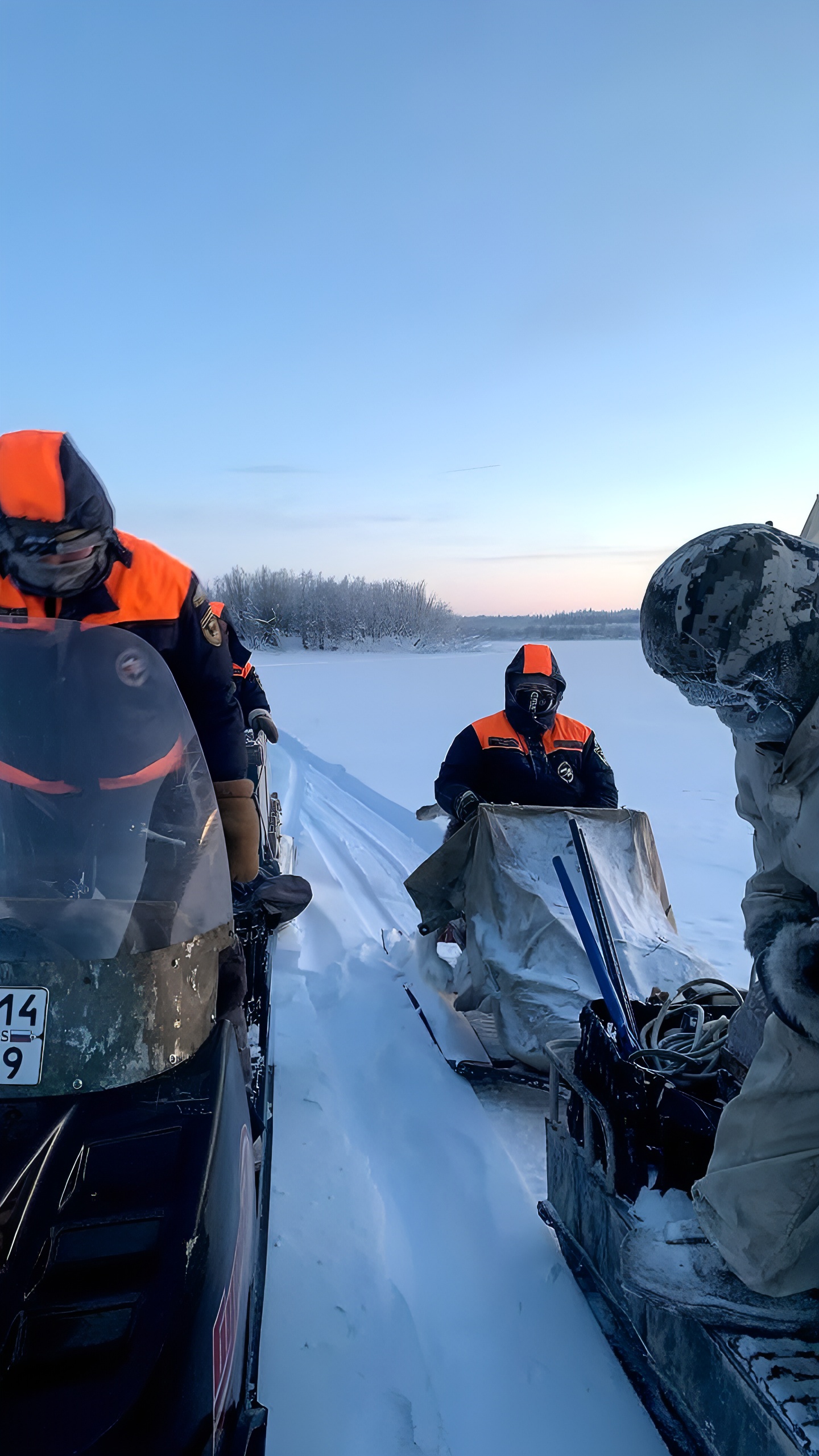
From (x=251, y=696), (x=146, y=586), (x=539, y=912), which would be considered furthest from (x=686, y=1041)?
(x=251, y=696)

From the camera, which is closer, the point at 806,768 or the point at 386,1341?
the point at 806,768

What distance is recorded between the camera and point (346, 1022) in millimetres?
3561

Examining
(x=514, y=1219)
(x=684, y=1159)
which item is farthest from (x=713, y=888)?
(x=684, y=1159)

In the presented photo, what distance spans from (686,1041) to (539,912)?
0.96 m

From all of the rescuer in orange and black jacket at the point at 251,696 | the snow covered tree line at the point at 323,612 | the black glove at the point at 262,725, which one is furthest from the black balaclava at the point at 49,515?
the snow covered tree line at the point at 323,612

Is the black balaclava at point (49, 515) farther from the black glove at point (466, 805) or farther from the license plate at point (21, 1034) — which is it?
the black glove at point (466, 805)

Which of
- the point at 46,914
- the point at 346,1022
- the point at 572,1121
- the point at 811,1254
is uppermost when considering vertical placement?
the point at 46,914

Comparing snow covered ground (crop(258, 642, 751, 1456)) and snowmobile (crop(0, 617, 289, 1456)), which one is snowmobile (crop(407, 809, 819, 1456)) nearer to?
snow covered ground (crop(258, 642, 751, 1456))

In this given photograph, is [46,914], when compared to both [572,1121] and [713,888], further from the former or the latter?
[713,888]

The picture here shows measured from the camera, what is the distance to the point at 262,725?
19.2 ft

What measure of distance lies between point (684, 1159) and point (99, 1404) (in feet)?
4.10

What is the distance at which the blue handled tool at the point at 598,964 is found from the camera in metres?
2.29

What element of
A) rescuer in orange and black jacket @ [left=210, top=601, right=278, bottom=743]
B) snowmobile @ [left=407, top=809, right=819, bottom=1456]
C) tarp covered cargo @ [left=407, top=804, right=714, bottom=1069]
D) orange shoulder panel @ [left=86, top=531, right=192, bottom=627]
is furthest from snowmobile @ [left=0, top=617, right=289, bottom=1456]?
rescuer in orange and black jacket @ [left=210, top=601, right=278, bottom=743]

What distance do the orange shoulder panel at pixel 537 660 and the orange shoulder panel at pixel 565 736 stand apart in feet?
0.92
